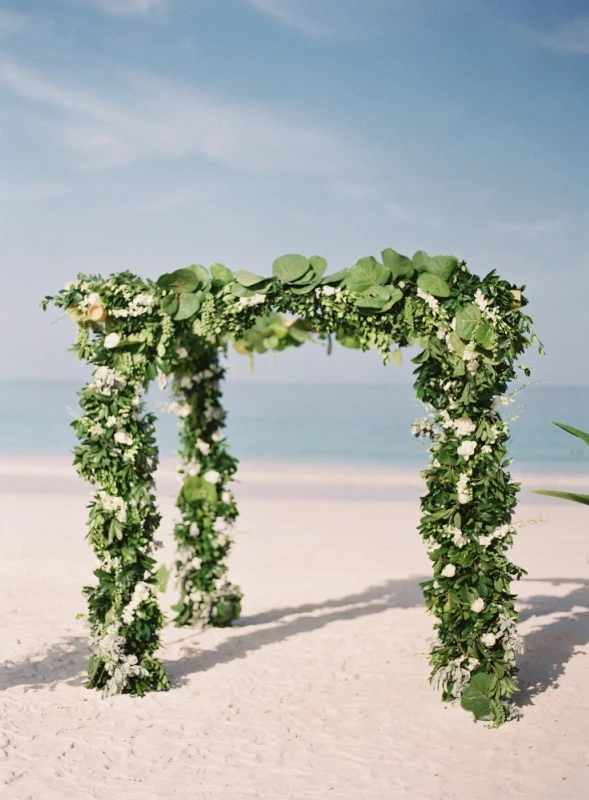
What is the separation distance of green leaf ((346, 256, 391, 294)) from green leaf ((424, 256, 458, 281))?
0.28 meters

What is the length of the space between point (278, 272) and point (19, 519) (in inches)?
412

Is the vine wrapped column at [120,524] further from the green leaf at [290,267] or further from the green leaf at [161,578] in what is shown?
the green leaf at [290,267]

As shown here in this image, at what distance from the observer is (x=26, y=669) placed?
6961mm

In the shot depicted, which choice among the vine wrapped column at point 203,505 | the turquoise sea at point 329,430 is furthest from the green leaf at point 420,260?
the turquoise sea at point 329,430

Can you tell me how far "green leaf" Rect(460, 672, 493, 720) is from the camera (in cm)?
599

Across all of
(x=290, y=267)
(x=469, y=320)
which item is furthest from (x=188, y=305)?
(x=469, y=320)

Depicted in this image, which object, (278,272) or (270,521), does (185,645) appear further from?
(270,521)

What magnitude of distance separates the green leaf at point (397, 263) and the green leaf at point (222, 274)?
44.1 inches

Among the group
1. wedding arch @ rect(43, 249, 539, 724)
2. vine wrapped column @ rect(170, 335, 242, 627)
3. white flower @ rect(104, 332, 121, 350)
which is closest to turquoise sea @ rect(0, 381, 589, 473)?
vine wrapped column @ rect(170, 335, 242, 627)

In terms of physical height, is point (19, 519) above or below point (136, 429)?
below

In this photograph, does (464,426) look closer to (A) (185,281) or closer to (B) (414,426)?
(B) (414,426)

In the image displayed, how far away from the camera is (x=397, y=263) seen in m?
5.85

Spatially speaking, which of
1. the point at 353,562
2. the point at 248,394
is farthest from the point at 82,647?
the point at 248,394

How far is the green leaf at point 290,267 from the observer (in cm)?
598
